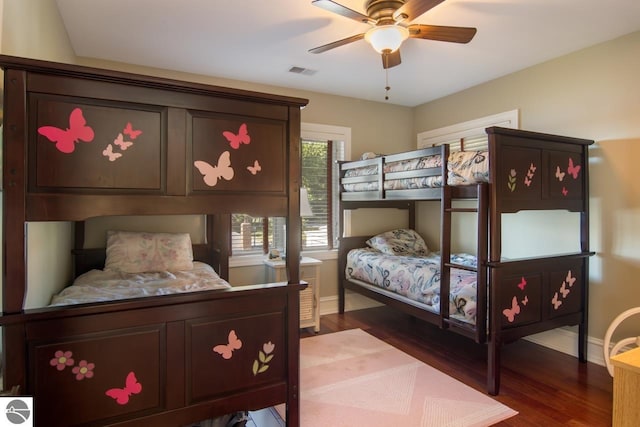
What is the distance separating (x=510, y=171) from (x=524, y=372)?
1.52 m

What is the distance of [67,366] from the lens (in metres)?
1.25

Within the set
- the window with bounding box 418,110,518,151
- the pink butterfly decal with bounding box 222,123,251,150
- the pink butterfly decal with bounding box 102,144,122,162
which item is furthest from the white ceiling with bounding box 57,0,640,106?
the pink butterfly decal with bounding box 102,144,122,162

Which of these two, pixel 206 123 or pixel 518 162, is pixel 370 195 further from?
pixel 206 123

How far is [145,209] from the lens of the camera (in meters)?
1.37

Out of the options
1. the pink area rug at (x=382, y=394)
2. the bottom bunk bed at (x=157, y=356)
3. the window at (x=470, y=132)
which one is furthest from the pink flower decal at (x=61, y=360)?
the window at (x=470, y=132)

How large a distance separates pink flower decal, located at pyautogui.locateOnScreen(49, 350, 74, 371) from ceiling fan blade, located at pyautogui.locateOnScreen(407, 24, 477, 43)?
7.87 feet

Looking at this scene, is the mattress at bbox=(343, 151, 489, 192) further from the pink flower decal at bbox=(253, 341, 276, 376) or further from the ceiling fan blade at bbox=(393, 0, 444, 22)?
the pink flower decal at bbox=(253, 341, 276, 376)

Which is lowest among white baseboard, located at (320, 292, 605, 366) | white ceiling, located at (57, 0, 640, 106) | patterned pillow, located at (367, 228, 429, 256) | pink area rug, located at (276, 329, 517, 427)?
pink area rug, located at (276, 329, 517, 427)

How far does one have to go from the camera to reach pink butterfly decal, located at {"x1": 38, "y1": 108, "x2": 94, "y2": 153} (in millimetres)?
1228

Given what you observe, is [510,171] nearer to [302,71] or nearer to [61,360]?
[302,71]

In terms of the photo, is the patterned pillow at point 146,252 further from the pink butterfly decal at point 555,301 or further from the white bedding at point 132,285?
the pink butterfly decal at point 555,301

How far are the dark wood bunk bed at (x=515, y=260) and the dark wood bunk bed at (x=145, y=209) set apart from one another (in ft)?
4.89

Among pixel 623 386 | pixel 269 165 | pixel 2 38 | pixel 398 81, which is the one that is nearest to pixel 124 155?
pixel 269 165

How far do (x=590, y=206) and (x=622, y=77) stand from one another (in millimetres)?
1002
